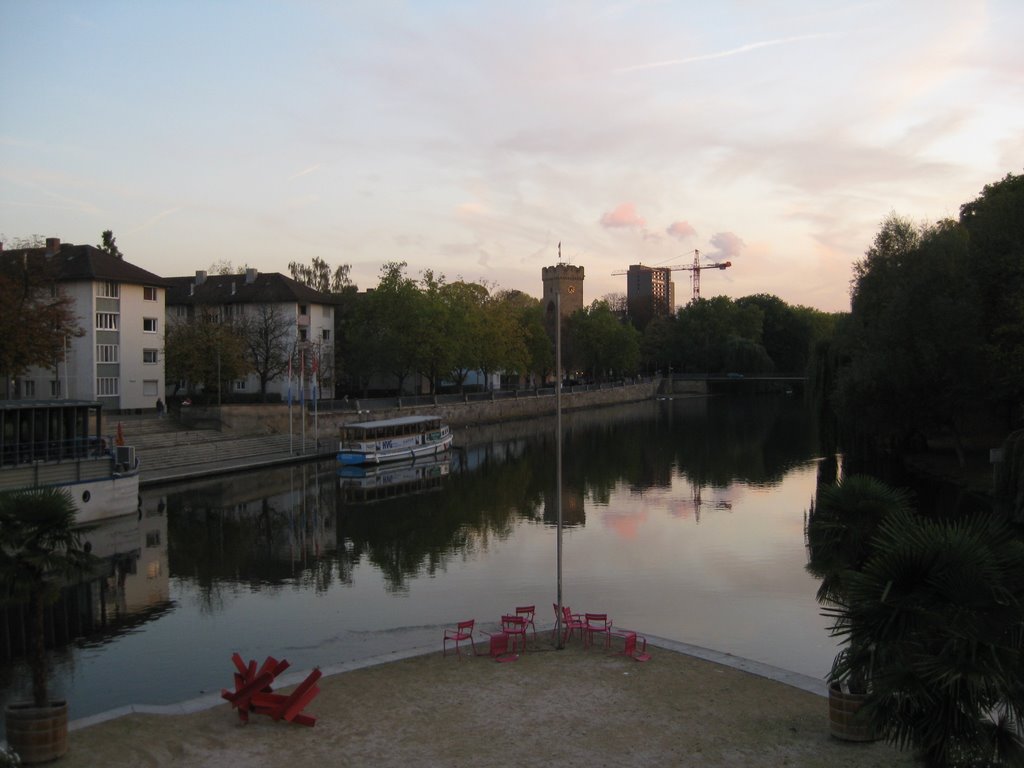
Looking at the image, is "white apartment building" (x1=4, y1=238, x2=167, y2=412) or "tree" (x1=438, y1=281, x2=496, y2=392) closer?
"white apartment building" (x1=4, y1=238, x2=167, y2=412)

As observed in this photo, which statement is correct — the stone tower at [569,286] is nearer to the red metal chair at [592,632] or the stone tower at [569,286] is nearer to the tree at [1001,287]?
the tree at [1001,287]

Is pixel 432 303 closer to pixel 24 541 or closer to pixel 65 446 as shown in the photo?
pixel 65 446

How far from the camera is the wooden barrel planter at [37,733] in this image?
12.0 meters

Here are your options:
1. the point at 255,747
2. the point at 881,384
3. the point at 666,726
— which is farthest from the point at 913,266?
the point at 255,747

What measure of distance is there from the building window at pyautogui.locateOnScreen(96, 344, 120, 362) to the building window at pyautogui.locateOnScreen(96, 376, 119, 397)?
49.4 inches

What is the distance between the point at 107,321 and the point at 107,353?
218 cm

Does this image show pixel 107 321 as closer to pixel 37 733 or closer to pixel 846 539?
pixel 37 733

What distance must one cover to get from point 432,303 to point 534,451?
908 inches

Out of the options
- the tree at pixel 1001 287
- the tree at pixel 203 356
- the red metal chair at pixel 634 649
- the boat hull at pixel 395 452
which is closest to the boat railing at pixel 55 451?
the boat hull at pixel 395 452

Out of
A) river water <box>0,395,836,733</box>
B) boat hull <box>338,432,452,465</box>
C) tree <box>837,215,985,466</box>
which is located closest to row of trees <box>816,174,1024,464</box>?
tree <box>837,215,985,466</box>

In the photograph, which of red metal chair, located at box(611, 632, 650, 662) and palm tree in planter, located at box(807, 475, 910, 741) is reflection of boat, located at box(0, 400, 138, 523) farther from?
palm tree in planter, located at box(807, 475, 910, 741)

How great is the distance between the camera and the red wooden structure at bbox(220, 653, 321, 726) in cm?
1343

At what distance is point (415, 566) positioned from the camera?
95.3ft

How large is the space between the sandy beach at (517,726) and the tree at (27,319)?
32.7m
